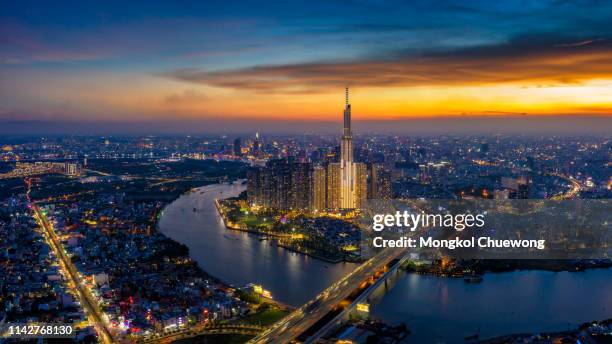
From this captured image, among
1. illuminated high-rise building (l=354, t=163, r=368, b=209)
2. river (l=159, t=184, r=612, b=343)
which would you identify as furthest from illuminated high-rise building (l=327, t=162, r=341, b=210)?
river (l=159, t=184, r=612, b=343)

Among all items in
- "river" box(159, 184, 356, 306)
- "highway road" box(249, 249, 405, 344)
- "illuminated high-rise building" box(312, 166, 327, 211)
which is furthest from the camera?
"illuminated high-rise building" box(312, 166, 327, 211)

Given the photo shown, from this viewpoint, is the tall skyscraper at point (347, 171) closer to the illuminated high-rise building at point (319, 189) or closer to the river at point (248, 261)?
the illuminated high-rise building at point (319, 189)

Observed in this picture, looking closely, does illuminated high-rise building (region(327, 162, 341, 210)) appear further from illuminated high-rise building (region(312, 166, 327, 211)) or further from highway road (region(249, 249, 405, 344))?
highway road (region(249, 249, 405, 344))

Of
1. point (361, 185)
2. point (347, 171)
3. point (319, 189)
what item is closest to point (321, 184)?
point (319, 189)

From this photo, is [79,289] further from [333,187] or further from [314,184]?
[333,187]

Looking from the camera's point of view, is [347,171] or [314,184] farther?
A: [347,171]

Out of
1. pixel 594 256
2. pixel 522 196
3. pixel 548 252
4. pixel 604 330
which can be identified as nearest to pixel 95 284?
pixel 604 330
